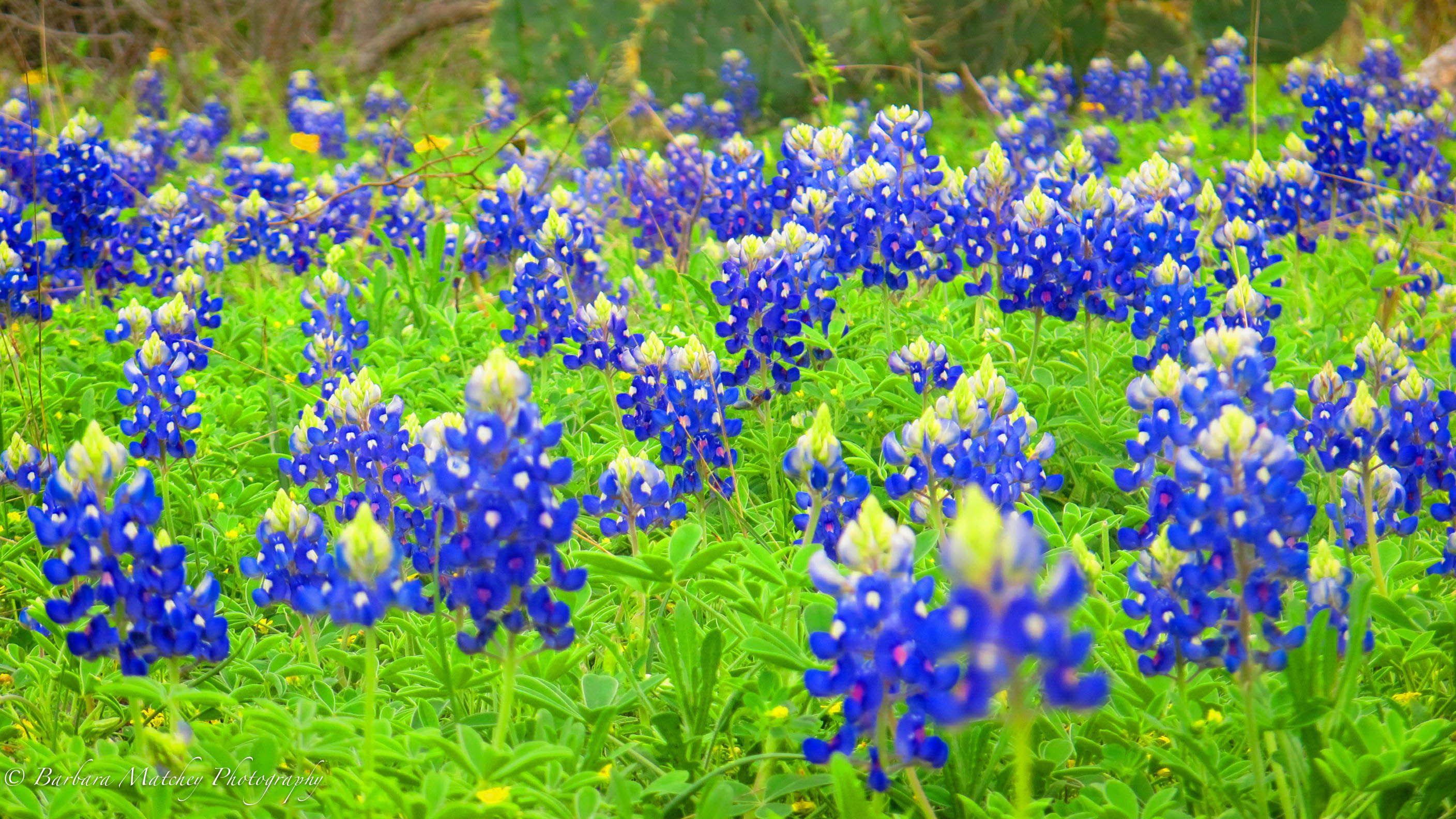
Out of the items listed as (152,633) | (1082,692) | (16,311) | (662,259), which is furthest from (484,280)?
(1082,692)

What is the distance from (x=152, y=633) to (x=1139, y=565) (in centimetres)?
157

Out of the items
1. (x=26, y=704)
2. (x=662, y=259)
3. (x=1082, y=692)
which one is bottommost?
(x=662, y=259)

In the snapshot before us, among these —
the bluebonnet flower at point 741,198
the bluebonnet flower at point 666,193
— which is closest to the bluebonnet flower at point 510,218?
the bluebonnet flower at point 741,198

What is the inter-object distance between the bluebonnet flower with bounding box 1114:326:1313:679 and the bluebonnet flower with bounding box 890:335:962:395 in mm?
981

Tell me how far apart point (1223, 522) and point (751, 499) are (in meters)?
1.82

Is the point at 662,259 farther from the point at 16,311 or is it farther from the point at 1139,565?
the point at 1139,565

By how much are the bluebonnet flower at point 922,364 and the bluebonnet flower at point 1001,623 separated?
A: 1.87 metres

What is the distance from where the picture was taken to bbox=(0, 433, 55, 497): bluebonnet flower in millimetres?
2990

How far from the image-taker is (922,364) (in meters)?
3.12

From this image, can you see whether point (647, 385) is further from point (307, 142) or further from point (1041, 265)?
point (307, 142)

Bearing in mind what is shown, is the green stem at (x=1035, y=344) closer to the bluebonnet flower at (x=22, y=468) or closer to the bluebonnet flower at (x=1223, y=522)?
the bluebonnet flower at (x=1223, y=522)

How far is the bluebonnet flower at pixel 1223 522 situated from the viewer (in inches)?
69.4

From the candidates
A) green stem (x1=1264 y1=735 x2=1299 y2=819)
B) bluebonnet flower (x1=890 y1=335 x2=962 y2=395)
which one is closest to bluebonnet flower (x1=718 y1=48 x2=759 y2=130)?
bluebonnet flower (x1=890 y1=335 x2=962 y2=395)

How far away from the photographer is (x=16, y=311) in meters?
3.86
